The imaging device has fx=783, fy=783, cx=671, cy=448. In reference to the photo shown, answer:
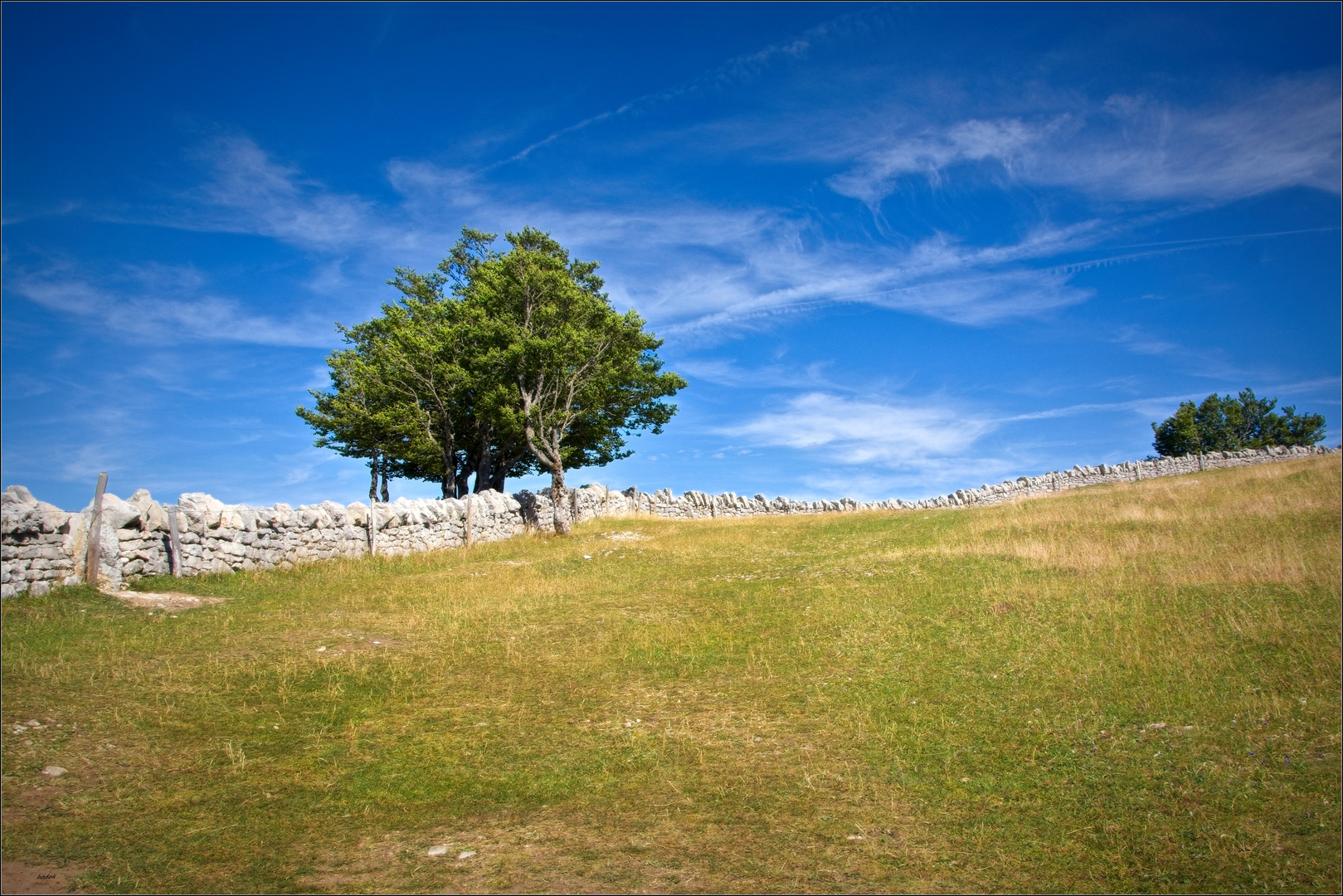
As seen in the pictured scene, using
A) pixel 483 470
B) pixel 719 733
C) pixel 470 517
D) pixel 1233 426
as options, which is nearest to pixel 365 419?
pixel 483 470

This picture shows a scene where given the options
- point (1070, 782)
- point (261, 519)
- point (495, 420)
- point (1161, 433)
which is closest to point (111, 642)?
point (261, 519)

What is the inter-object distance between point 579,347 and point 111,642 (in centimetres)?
2529

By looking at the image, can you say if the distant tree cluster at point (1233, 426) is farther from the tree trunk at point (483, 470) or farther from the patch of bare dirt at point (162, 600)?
the patch of bare dirt at point (162, 600)

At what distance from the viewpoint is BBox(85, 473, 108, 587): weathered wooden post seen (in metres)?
18.7

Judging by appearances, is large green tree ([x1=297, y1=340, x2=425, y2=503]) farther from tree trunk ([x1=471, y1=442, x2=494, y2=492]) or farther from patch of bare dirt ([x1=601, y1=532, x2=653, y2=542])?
patch of bare dirt ([x1=601, y1=532, x2=653, y2=542])

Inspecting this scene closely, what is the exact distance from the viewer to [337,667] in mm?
13625

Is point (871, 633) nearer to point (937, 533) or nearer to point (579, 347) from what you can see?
point (937, 533)

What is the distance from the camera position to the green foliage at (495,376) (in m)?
38.4

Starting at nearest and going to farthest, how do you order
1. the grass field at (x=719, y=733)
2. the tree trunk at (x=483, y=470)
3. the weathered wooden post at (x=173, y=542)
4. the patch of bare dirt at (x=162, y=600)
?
the grass field at (x=719, y=733)
the patch of bare dirt at (x=162, y=600)
the weathered wooden post at (x=173, y=542)
the tree trunk at (x=483, y=470)

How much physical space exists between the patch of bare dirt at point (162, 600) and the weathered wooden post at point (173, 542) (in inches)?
69.1

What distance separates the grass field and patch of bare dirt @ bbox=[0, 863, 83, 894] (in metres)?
0.13

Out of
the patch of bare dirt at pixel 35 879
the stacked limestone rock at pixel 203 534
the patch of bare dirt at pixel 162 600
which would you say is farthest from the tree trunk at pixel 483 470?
the patch of bare dirt at pixel 35 879

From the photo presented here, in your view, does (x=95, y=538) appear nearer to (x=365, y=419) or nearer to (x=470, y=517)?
(x=470, y=517)

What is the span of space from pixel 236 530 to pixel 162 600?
15.7 feet
